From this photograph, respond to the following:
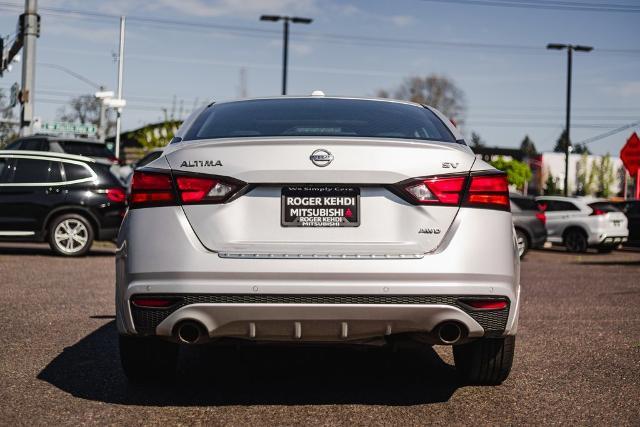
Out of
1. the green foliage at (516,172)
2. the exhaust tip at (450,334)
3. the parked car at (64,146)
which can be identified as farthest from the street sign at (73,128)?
the green foliage at (516,172)

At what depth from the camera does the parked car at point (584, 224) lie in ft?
75.5

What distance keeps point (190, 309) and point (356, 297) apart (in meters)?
0.76

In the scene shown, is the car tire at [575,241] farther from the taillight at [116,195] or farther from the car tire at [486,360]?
the car tire at [486,360]

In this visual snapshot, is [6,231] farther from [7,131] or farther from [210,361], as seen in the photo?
[7,131]

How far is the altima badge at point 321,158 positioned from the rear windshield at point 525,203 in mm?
15922

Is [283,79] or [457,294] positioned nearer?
[457,294]

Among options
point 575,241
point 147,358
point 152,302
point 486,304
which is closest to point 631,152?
point 575,241

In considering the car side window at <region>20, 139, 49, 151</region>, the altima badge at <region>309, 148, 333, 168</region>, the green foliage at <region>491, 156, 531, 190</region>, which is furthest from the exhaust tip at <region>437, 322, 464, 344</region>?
the green foliage at <region>491, 156, 531, 190</region>

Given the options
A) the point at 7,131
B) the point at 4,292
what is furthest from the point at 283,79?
the point at 4,292

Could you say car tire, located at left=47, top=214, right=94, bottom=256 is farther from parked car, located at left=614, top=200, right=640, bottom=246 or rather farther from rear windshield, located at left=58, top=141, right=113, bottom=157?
parked car, located at left=614, top=200, right=640, bottom=246

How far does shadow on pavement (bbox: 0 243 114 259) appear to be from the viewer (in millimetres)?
15656

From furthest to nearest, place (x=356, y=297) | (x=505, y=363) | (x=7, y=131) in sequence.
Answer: (x=7, y=131) → (x=505, y=363) → (x=356, y=297)

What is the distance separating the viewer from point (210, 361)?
19.5 feet

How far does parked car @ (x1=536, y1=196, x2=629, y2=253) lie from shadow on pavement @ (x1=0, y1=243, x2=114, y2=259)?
37.7ft
